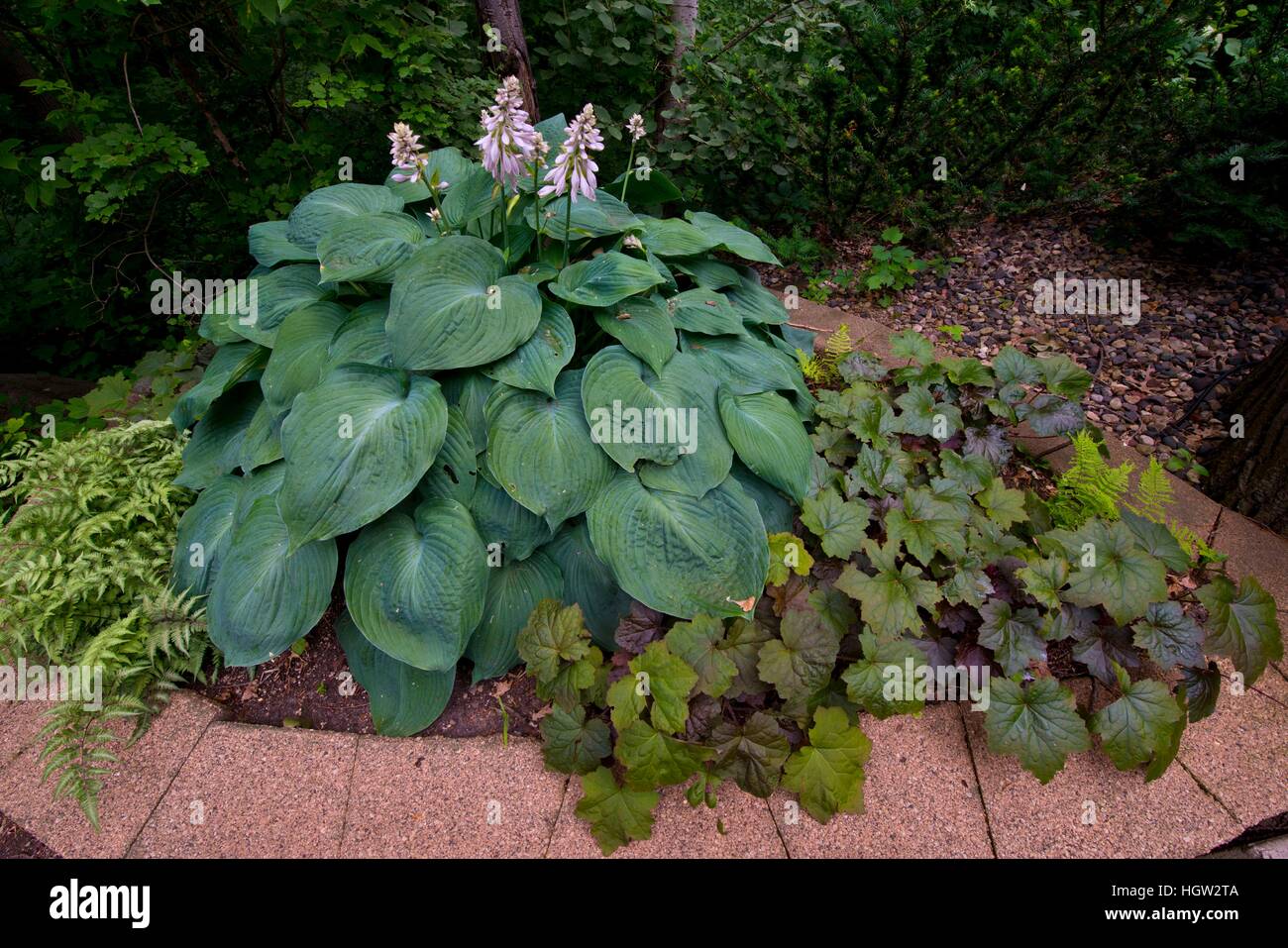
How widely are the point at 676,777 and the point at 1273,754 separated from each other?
1.62m

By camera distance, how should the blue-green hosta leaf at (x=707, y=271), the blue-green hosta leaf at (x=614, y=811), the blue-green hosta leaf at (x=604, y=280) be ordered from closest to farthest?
the blue-green hosta leaf at (x=614, y=811)
the blue-green hosta leaf at (x=604, y=280)
the blue-green hosta leaf at (x=707, y=271)

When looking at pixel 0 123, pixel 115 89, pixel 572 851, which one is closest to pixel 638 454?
pixel 572 851

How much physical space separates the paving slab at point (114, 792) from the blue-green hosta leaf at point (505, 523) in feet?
3.10

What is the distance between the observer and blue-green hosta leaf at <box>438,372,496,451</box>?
2.00 m

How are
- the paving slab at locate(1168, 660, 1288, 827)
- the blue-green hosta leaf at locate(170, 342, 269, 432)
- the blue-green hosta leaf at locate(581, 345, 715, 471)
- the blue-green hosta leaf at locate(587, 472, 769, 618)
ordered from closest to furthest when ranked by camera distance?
the paving slab at locate(1168, 660, 1288, 827) < the blue-green hosta leaf at locate(587, 472, 769, 618) < the blue-green hosta leaf at locate(581, 345, 715, 471) < the blue-green hosta leaf at locate(170, 342, 269, 432)

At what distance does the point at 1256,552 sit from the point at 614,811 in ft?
7.46

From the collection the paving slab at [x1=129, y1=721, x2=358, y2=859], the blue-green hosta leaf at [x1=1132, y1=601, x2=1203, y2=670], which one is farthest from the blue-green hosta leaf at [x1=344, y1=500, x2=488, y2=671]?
the blue-green hosta leaf at [x1=1132, y1=601, x2=1203, y2=670]

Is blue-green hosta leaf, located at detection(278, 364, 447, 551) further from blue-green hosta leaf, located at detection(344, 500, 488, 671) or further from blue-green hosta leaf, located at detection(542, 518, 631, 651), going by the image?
blue-green hosta leaf, located at detection(542, 518, 631, 651)

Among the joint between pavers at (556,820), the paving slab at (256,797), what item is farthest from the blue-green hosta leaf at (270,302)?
the joint between pavers at (556,820)

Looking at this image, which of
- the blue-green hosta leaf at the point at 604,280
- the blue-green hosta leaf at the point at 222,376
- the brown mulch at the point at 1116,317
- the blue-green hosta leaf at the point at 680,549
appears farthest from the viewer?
the brown mulch at the point at 1116,317

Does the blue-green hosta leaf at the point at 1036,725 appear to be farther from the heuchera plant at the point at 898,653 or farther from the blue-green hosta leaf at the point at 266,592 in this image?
the blue-green hosta leaf at the point at 266,592

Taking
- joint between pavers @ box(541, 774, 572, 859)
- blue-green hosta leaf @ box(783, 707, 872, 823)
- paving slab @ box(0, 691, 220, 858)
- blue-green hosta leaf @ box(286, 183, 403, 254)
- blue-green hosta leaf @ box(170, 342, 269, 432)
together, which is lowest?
paving slab @ box(0, 691, 220, 858)

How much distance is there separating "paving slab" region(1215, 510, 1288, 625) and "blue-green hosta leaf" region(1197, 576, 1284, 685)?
0.47m

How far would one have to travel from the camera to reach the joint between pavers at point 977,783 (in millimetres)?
1680
